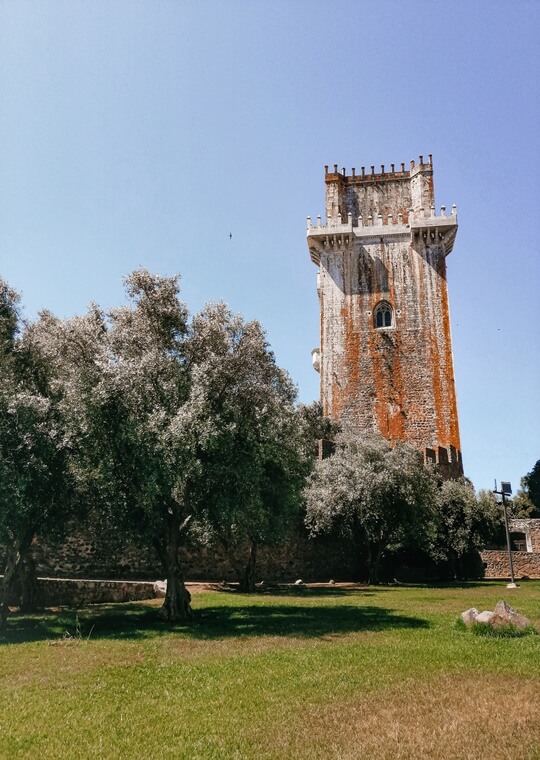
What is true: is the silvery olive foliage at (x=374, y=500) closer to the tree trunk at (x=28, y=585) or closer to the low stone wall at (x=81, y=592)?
→ the low stone wall at (x=81, y=592)

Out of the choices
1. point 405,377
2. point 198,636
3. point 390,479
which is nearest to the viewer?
point 198,636

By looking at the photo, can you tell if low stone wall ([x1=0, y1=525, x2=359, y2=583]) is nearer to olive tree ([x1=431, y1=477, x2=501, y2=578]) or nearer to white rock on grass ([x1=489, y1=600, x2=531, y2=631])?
olive tree ([x1=431, y1=477, x2=501, y2=578])

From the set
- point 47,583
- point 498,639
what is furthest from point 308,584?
point 498,639

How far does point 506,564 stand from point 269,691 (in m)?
32.0

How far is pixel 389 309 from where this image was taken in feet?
154

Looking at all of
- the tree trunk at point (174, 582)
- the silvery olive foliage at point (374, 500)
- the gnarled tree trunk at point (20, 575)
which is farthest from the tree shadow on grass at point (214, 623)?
the silvery olive foliage at point (374, 500)

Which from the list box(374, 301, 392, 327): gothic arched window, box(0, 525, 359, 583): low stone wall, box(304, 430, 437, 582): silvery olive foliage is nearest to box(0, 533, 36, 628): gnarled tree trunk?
box(0, 525, 359, 583): low stone wall

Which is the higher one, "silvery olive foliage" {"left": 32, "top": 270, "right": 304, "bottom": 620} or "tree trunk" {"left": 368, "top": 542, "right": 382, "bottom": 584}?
"silvery olive foliage" {"left": 32, "top": 270, "right": 304, "bottom": 620}

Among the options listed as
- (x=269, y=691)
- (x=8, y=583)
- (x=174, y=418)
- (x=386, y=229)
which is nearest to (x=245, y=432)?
(x=174, y=418)

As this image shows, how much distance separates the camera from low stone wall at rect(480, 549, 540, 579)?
3584cm

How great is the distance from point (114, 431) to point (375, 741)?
10.8 meters

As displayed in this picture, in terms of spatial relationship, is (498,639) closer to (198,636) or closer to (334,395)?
(198,636)

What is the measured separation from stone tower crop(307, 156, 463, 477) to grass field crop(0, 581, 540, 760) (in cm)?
3003

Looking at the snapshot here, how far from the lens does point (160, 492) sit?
14.7 metres
